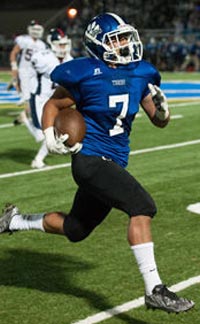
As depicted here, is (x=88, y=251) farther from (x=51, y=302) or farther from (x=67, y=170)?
(x=67, y=170)

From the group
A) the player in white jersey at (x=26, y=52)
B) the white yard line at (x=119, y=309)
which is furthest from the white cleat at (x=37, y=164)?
the white yard line at (x=119, y=309)

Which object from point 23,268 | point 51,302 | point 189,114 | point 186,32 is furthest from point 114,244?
point 186,32

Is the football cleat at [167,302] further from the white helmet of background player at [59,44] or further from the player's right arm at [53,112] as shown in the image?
the white helmet of background player at [59,44]

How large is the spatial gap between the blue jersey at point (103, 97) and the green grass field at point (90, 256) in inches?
37.6

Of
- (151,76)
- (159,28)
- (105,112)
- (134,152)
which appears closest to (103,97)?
(105,112)

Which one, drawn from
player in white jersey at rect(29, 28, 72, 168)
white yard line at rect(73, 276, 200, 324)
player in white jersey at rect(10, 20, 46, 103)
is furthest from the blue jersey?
player in white jersey at rect(10, 20, 46, 103)

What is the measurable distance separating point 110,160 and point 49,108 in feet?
1.70

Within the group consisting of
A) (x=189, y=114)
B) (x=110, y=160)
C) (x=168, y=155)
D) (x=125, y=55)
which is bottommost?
(x=189, y=114)

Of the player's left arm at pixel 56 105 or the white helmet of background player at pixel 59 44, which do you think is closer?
the player's left arm at pixel 56 105

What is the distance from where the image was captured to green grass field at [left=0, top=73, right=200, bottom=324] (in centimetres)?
476

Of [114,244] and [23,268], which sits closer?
[23,268]

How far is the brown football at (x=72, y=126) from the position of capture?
455 cm

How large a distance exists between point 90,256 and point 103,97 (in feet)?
5.58

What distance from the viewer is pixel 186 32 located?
33.2 m
